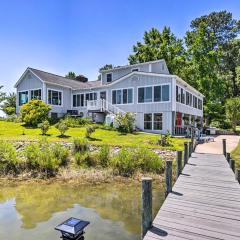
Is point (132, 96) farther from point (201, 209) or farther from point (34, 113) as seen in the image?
point (201, 209)

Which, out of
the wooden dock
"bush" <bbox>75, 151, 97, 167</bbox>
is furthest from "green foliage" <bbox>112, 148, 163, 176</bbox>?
the wooden dock

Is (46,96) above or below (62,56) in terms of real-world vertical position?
below

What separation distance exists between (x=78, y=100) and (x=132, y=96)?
8526mm

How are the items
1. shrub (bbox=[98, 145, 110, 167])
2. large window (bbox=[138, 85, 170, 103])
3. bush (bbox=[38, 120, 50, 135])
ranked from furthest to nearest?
large window (bbox=[138, 85, 170, 103]) < bush (bbox=[38, 120, 50, 135]) < shrub (bbox=[98, 145, 110, 167])

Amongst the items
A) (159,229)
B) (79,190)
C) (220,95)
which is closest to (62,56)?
(79,190)

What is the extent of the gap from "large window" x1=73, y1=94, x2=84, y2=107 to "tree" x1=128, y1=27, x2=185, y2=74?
594 inches

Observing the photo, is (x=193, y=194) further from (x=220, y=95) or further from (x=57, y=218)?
(x=220, y=95)

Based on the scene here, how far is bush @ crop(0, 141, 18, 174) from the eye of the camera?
49.7 ft

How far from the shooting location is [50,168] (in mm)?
14883

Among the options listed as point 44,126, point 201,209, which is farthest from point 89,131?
point 201,209

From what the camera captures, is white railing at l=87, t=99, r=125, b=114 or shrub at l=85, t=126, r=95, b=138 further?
white railing at l=87, t=99, r=125, b=114

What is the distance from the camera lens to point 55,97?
3222cm

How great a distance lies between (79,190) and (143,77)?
17.2 meters

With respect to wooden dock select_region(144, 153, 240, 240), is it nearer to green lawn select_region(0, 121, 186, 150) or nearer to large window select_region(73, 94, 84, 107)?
green lawn select_region(0, 121, 186, 150)
